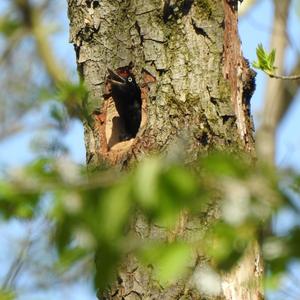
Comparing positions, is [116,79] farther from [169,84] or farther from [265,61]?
[265,61]

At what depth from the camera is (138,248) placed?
1.86 metres

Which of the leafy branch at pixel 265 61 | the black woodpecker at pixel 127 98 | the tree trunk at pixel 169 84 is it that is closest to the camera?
the tree trunk at pixel 169 84

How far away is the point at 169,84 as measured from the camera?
10.5ft

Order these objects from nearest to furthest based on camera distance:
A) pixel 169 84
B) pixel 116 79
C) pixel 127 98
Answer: pixel 169 84, pixel 116 79, pixel 127 98

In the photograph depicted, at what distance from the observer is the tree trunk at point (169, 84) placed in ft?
9.95

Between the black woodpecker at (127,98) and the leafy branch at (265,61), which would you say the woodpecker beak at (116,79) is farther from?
the leafy branch at (265,61)

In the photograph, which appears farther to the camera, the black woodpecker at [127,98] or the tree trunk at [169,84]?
the black woodpecker at [127,98]

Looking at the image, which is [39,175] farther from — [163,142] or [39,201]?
[163,142]

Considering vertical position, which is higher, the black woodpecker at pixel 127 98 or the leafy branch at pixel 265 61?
the leafy branch at pixel 265 61

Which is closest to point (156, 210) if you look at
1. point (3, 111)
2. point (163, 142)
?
point (163, 142)

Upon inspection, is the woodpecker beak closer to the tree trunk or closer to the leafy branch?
the tree trunk

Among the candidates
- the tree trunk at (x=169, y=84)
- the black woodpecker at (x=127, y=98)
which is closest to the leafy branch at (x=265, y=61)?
the tree trunk at (x=169, y=84)

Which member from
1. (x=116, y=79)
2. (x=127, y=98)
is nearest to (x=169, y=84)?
(x=116, y=79)

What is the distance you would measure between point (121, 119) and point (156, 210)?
6.09 feet
